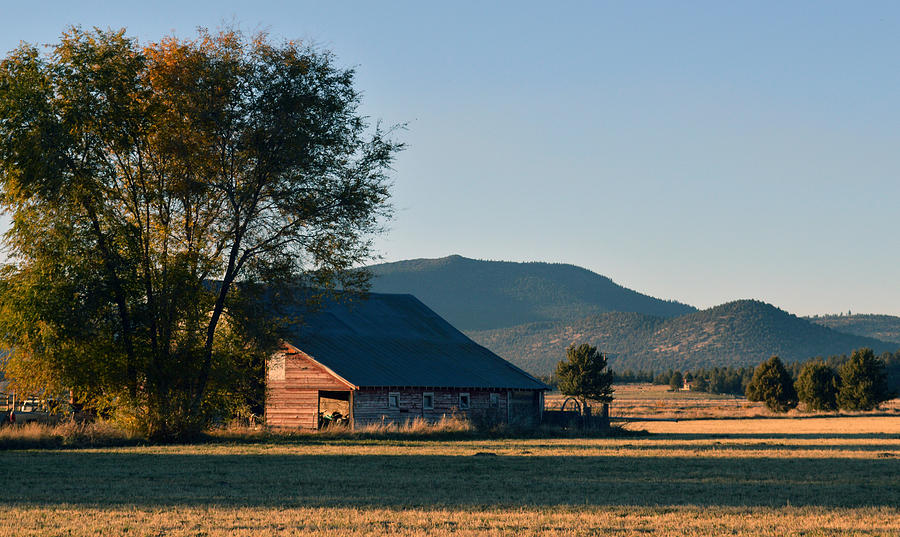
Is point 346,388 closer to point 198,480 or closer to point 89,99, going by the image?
point 89,99

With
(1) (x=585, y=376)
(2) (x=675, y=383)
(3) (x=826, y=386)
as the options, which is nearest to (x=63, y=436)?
(1) (x=585, y=376)

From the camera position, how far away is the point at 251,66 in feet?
129

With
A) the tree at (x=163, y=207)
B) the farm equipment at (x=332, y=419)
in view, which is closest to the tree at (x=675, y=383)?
the farm equipment at (x=332, y=419)

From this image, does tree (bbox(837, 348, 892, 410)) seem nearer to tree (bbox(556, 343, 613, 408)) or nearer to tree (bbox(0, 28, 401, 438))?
tree (bbox(556, 343, 613, 408))

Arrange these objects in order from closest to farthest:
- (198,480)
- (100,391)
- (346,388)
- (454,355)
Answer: (198,480), (100,391), (346,388), (454,355)

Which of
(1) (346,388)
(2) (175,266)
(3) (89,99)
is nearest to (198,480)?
(2) (175,266)

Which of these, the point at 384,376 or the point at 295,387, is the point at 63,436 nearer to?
the point at 295,387

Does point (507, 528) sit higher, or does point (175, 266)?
point (175, 266)

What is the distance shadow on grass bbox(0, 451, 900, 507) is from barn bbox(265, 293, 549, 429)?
59.8ft

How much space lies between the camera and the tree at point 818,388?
94.7 metres

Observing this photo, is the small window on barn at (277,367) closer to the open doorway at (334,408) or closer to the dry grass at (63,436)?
the open doorway at (334,408)

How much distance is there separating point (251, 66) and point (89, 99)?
6.22 metres

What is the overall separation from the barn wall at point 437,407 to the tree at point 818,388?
4754 centimetres

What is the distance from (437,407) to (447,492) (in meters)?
32.4
